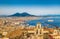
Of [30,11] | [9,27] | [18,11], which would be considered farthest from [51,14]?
[9,27]

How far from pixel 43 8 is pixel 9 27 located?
2.90 ft

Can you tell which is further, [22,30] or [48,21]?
[48,21]

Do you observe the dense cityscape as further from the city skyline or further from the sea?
the city skyline

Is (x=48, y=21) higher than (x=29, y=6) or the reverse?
the reverse

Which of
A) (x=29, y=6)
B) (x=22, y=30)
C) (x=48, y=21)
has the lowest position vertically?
(x=22, y=30)

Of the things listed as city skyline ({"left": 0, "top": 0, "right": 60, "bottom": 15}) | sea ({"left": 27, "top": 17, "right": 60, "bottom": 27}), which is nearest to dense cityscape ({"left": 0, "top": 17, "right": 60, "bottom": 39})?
sea ({"left": 27, "top": 17, "right": 60, "bottom": 27})

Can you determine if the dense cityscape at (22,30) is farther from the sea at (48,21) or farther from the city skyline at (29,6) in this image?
the city skyline at (29,6)

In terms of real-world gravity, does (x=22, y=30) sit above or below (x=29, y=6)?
below

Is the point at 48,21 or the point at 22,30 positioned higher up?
the point at 48,21

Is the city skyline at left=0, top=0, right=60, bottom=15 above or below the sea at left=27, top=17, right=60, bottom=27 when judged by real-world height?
above

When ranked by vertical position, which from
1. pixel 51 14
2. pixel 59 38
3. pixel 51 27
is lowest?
pixel 59 38

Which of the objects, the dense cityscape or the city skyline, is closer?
the dense cityscape

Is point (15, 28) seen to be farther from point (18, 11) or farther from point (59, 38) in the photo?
point (59, 38)

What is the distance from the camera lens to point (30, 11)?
3.47 m
